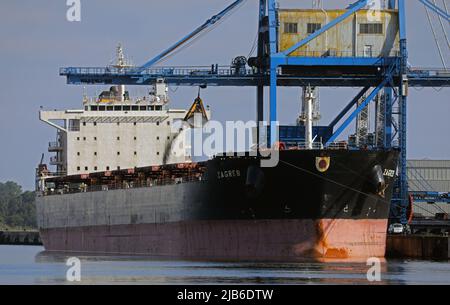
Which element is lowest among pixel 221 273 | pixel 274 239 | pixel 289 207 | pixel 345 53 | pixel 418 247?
pixel 418 247

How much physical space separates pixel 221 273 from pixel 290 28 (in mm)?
22039

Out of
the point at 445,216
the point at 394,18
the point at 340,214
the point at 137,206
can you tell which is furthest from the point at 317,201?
the point at 445,216

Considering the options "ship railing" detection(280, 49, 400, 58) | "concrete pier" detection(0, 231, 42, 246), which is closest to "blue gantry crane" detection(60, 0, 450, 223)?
"ship railing" detection(280, 49, 400, 58)

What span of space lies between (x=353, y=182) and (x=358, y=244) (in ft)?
7.10

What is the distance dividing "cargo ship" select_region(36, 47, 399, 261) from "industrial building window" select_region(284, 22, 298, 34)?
14.1 feet

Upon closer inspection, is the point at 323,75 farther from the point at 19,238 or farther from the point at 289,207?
the point at 19,238

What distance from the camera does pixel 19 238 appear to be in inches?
4227

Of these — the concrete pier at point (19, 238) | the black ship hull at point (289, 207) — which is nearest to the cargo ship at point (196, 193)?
the black ship hull at point (289, 207)

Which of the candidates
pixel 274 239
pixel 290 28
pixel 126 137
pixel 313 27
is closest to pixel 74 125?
pixel 126 137

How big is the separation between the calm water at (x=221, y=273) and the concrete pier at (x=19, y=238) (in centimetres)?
5590

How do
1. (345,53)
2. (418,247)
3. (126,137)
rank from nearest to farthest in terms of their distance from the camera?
1. (418,247)
2. (345,53)
3. (126,137)

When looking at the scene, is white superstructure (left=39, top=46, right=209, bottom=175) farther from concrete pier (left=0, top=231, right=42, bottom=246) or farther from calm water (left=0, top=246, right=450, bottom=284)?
concrete pier (left=0, top=231, right=42, bottom=246)

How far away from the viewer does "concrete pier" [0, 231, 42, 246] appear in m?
105

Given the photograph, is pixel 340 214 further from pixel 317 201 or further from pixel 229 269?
pixel 229 269
